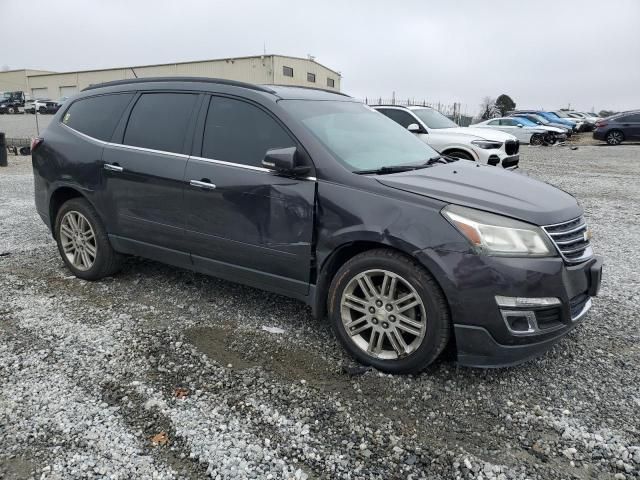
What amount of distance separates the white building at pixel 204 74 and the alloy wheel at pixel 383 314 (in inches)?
1204

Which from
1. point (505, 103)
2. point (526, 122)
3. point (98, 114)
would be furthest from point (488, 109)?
point (98, 114)

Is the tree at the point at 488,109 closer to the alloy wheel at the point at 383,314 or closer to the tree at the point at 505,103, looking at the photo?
the tree at the point at 505,103

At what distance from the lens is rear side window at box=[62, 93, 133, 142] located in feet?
15.2

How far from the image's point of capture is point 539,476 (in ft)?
7.96

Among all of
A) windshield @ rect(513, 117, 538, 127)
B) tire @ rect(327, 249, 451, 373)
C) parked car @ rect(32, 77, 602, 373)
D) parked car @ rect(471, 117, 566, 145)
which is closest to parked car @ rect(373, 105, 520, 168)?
parked car @ rect(32, 77, 602, 373)

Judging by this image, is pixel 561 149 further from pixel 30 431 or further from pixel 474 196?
pixel 30 431

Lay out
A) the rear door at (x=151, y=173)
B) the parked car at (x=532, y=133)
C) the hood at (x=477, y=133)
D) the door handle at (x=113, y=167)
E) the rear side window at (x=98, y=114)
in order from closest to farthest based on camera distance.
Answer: the rear door at (x=151, y=173), the door handle at (x=113, y=167), the rear side window at (x=98, y=114), the hood at (x=477, y=133), the parked car at (x=532, y=133)

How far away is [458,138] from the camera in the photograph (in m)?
10.3

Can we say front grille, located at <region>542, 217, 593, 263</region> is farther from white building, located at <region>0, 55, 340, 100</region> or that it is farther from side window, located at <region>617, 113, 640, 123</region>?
white building, located at <region>0, 55, 340, 100</region>

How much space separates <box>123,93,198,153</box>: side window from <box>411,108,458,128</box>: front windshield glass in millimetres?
7455

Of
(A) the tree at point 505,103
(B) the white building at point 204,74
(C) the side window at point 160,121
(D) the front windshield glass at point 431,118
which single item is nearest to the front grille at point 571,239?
(C) the side window at point 160,121

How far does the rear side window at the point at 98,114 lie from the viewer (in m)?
4.64

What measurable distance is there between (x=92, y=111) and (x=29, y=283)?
1746 mm

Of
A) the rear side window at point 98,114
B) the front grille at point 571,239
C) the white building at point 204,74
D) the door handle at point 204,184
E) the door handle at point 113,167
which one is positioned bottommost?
the front grille at point 571,239
